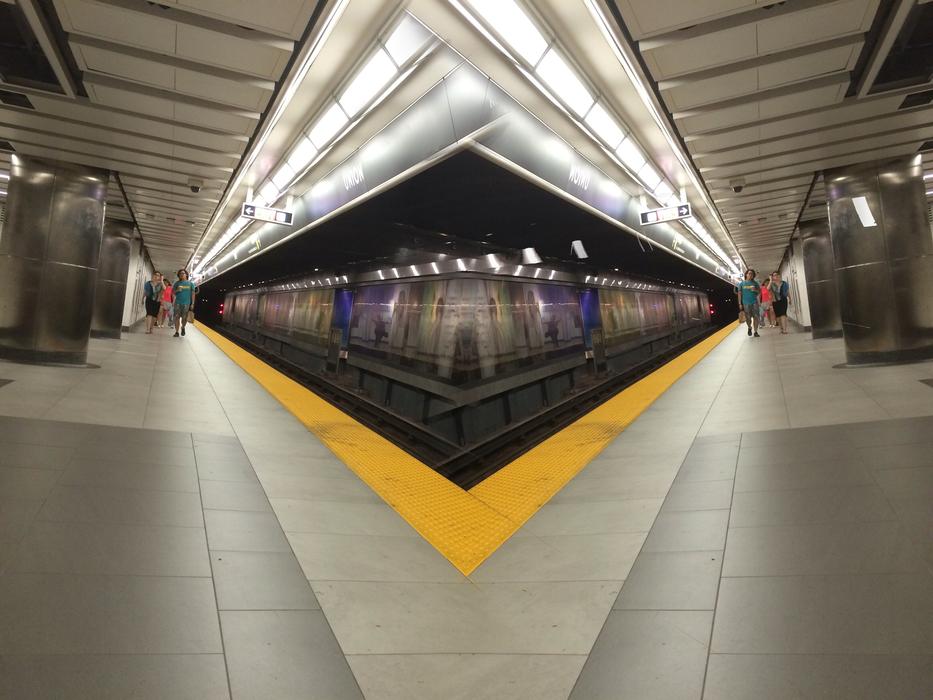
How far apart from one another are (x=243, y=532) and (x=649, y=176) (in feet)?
24.2

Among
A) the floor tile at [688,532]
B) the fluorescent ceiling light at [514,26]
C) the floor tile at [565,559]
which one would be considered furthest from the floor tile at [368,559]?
the fluorescent ceiling light at [514,26]

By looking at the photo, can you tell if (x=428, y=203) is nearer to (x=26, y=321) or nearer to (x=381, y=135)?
(x=381, y=135)

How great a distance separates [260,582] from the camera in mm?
1902

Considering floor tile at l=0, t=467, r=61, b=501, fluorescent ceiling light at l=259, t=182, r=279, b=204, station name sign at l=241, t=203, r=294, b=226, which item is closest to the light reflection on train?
station name sign at l=241, t=203, r=294, b=226

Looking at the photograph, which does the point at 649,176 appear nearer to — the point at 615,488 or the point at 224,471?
the point at 615,488

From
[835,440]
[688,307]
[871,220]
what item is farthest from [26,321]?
[688,307]

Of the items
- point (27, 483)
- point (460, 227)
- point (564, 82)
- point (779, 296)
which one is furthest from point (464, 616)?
point (779, 296)

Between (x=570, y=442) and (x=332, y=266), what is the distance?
29.0ft

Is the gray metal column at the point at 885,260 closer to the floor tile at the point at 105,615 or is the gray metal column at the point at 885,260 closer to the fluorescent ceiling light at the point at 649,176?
the fluorescent ceiling light at the point at 649,176

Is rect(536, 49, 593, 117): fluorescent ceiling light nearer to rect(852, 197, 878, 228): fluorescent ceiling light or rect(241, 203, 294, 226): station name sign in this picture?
rect(852, 197, 878, 228): fluorescent ceiling light

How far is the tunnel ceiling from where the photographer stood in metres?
6.52

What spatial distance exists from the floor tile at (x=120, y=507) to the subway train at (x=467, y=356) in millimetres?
3147

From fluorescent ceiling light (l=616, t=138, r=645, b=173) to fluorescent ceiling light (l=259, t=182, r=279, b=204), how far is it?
5.37 meters

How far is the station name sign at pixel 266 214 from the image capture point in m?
8.29
